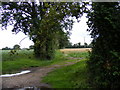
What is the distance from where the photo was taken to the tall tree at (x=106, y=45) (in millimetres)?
6469

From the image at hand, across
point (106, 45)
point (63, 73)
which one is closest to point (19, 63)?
point (63, 73)

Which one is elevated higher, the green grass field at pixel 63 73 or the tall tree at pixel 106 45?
the tall tree at pixel 106 45

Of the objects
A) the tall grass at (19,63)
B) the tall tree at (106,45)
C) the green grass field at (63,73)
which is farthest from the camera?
the tall grass at (19,63)

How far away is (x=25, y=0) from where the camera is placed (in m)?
20.7

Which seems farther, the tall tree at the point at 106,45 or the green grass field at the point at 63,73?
the green grass field at the point at 63,73

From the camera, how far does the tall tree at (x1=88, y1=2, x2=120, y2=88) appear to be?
6.47m

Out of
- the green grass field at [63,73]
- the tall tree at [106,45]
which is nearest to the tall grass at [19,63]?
the green grass field at [63,73]

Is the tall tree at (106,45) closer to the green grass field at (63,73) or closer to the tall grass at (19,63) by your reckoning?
the green grass field at (63,73)

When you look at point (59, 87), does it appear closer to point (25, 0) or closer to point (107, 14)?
point (107, 14)

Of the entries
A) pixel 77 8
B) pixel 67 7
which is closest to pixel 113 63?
pixel 77 8

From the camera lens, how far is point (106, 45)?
272 inches

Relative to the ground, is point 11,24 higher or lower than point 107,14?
higher

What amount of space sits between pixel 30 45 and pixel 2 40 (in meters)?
3.19

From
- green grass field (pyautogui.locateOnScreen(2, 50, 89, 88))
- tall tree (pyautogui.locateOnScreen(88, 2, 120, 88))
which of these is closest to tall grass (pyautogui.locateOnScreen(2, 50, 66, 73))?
green grass field (pyautogui.locateOnScreen(2, 50, 89, 88))
